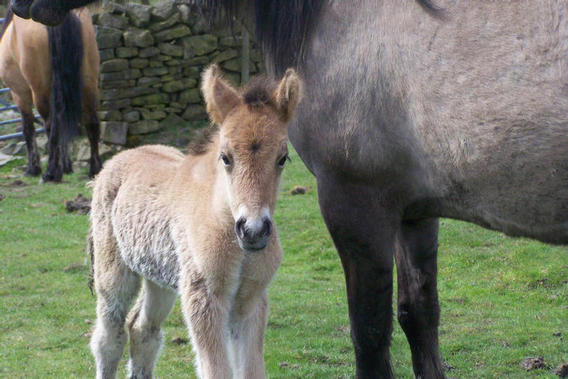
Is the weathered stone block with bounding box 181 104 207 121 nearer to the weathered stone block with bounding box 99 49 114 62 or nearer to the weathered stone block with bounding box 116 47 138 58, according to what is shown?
the weathered stone block with bounding box 116 47 138 58

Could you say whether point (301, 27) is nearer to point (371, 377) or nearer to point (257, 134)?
point (257, 134)

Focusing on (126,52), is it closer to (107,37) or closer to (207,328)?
(107,37)

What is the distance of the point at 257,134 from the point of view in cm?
302

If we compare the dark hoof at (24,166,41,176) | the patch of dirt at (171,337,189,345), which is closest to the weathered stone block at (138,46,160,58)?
the dark hoof at (24,166,41,176)

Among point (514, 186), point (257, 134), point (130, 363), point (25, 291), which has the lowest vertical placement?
point (25, 291)

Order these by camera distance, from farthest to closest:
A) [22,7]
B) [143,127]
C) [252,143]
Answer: [143,127] → [22,7] → [252,143]

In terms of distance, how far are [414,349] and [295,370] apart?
0.92m

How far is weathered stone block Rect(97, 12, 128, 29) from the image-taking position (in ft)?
39.9

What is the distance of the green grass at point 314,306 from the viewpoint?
503 centimetres

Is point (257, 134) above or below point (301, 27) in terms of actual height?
below

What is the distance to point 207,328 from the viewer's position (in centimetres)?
319

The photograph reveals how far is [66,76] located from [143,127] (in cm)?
278

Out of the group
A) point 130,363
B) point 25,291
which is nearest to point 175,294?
point 130,363

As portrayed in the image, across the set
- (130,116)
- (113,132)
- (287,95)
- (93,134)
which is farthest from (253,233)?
(130,116)
